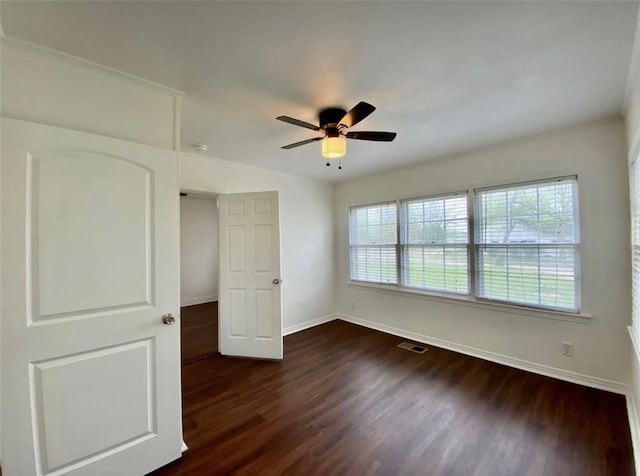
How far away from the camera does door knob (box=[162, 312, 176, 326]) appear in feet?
5.59

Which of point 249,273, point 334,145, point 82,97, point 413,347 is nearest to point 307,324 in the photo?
point 249,273

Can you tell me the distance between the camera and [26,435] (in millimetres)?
1300

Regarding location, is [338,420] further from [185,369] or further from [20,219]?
[20,219]

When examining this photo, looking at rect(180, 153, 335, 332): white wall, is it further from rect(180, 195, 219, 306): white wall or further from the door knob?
rect(180, 195, 219, 306): white wall

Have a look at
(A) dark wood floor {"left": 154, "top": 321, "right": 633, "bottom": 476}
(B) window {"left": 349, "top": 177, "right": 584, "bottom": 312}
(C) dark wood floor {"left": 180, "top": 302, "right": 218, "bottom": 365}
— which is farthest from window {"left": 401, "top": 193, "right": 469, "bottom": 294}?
(C) dark wood floor {"left": 180, "top": 302, "right": 218, "bottom": 365}

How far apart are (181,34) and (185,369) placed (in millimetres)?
3122

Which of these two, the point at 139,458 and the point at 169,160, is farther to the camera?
the point at 169,160

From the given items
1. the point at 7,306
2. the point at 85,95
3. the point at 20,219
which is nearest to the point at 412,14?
the point at 85,95

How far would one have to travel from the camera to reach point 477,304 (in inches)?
124

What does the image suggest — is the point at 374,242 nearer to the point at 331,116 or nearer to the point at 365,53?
the point at 331,116

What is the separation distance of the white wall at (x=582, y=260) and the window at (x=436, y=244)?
0.72 feet

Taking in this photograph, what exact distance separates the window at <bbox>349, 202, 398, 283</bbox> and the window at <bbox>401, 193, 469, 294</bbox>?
0.21 meters

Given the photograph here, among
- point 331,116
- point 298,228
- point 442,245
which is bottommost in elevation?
point 442,245

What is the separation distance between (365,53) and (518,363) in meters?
3.36
